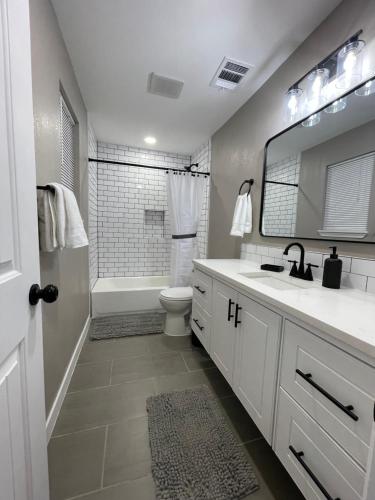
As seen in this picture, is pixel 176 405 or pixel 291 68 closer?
pixel 176 405

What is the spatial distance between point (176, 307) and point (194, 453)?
4.02ft

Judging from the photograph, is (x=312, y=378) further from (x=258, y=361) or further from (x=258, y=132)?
(x=258, y=132)

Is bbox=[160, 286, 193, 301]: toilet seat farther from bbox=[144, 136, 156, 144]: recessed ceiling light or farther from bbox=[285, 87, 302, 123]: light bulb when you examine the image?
bbox=[144, 136, 156, 144]: recessed ceiling light

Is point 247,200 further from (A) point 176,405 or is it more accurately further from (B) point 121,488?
(B) point 121,488

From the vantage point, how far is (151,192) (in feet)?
11.7

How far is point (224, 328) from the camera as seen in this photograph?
1399mm

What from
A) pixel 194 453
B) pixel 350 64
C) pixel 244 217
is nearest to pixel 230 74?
pixel 350 64

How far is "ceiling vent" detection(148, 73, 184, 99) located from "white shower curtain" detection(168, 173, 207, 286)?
35.1 inches

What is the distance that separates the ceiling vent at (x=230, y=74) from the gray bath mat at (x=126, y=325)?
256cm

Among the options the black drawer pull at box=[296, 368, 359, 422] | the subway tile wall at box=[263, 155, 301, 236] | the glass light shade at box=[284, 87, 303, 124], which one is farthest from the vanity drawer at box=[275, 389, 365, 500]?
the glass light shade at box=[284, 87, 303, 124]

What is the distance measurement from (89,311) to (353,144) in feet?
9.63

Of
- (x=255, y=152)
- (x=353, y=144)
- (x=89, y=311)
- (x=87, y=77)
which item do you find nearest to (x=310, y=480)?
(x=353, y=144)

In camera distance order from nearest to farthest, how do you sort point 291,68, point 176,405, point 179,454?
point 179,454
point 176,405
point 291,68

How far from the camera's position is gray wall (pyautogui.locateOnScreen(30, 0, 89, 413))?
1.05m
